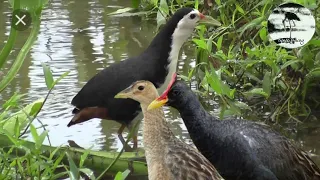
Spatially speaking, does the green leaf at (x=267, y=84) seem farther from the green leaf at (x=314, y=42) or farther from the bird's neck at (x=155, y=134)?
the bird's neck at (x=155, y=134)

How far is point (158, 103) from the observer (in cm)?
442

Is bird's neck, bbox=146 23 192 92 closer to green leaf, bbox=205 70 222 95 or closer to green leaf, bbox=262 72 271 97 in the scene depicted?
green leaf, bbox=205 70 222 95

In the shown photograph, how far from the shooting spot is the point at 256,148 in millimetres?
4438

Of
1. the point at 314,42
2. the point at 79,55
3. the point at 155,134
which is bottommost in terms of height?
the point at 79,55

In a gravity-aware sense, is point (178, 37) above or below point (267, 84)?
above

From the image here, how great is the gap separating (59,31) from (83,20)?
0.54 metres

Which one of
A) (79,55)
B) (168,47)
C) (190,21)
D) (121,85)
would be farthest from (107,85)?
(79,55)

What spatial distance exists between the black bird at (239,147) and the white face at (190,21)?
1667mm

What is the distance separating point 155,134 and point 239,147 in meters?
0.47

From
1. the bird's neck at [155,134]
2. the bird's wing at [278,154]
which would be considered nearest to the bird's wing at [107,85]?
the bird's neck at [155,134]

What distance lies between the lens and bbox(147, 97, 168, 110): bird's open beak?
4414 mm

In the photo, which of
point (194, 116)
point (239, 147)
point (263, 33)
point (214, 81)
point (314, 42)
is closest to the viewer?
point (239, 147)

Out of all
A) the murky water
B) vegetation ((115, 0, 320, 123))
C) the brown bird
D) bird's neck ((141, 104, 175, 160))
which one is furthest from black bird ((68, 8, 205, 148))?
bird's neck ((141, 104, 175, 160))

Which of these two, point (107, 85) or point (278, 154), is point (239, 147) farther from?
point (107, 85)
